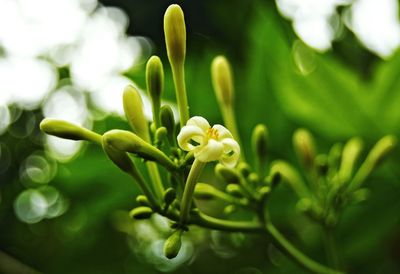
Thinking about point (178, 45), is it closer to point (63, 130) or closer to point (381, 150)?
point (63, 130)

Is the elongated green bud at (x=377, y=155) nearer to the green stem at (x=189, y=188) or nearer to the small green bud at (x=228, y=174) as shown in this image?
the small green bud at (x=228, y=174)

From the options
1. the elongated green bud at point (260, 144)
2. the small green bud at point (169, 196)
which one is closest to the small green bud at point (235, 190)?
the elongated green bud at point (260, 144)

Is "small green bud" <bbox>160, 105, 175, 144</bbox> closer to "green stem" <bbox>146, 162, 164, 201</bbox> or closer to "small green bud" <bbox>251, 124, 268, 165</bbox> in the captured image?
"green stem" <bbox>146, 162, 164, 201</bbox>

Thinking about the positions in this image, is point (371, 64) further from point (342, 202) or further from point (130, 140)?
point (130, 140)

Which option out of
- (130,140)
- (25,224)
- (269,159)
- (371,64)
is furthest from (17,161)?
(130,140)

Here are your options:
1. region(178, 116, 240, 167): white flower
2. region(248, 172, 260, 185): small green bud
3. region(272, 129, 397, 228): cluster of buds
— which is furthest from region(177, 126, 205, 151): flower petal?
region(272, 129, 397, 228): cluster of buds

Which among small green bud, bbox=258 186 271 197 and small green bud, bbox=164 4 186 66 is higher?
small green bud, bbox=164 4 186 66

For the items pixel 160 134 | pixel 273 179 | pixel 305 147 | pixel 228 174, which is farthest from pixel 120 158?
pixel 305 147
